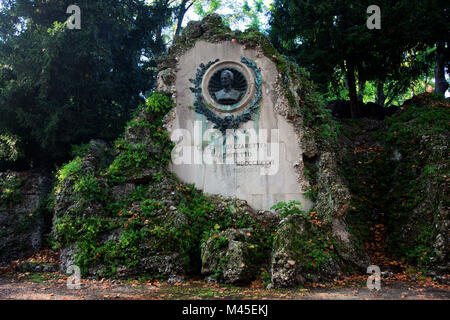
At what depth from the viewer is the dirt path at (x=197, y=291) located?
6.59 meters

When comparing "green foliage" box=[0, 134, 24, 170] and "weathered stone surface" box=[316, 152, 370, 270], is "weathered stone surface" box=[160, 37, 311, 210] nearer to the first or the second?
"weathered stone surface" box=[316, 152, 370, 270]

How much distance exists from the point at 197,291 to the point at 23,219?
22.0 ft

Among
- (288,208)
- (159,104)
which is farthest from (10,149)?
(288,208)

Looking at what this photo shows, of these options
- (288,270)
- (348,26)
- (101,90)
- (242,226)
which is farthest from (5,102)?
(348,26)

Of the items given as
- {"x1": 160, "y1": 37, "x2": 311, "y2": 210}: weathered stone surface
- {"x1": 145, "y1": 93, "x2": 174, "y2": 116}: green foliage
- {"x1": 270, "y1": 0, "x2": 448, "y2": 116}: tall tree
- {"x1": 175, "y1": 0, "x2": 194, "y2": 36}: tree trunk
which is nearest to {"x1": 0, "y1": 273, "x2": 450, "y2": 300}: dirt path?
{"x1": 160, "y1": 37, "x2": 311, "y2": 210}: weathered stone surface

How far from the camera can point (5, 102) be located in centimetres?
1183

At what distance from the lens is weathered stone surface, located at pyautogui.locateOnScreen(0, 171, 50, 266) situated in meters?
10.7

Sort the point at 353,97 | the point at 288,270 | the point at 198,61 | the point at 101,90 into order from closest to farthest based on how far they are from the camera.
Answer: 1. the point at 288,270
2. the point at 198,61
3. the point at 101,90
4. the point at 353,97

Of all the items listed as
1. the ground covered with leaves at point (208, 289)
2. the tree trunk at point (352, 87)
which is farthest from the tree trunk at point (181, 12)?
the ground covered with leaves at point (208, 289)

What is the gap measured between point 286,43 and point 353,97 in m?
3.47

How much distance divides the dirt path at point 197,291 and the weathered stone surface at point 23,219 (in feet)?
8.42

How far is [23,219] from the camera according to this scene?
11.1 metres

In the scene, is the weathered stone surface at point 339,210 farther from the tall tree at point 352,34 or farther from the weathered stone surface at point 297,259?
the tall tree at point 352,34

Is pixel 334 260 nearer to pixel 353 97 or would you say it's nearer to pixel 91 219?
pixel 91 219
